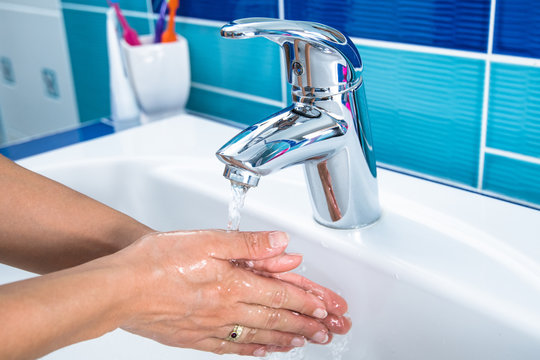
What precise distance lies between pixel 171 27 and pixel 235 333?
0.48 m

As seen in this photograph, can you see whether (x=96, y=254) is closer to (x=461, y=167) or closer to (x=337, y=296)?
(x=337, y=296)

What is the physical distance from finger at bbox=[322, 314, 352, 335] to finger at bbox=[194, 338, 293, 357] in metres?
0.04

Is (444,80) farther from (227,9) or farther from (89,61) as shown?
(89,61)

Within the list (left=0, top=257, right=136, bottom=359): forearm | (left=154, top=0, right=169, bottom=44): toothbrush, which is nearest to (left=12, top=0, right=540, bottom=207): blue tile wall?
(left=154, top=0, right=169, bottom=44): toothbrush

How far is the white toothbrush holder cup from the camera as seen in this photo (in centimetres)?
81

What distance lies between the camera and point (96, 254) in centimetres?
58

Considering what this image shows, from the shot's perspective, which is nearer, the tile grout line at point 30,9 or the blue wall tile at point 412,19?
the blue wall tile at point 412,19

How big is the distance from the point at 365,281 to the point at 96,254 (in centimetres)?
25

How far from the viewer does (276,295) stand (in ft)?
1.66

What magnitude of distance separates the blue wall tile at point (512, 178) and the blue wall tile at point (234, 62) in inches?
11.0

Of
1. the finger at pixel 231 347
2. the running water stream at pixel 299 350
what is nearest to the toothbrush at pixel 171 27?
the running water stream at pixel 299 350

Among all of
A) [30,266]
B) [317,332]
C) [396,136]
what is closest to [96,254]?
[30,266]

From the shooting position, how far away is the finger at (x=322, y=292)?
0.53 m

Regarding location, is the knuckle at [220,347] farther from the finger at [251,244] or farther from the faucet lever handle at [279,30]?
the faucet lever handle at [279,30]
